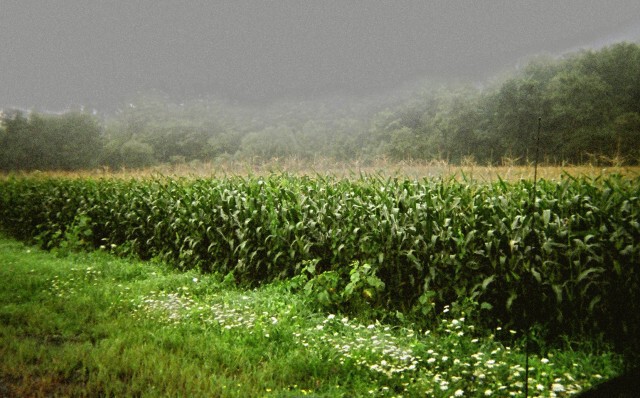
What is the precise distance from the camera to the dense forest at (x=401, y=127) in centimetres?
941

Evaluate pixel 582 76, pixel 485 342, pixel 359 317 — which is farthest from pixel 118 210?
pixel 582 76

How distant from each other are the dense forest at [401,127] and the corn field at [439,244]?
1082 mm

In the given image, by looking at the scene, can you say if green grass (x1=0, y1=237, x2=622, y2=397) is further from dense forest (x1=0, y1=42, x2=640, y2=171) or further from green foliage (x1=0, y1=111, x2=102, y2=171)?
green foliage (x1=0, y1=111, x2=102, y2=171)

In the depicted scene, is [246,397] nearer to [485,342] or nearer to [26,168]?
[485,342]

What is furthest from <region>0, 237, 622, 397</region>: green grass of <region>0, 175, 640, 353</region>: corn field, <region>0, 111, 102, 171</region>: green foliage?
<region>0, 111, 102, 171</region>: green foliage

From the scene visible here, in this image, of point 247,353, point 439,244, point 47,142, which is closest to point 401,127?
point 47,142

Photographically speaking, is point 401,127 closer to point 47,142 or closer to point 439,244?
point 47,142

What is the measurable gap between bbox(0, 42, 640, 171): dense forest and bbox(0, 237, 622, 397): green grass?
262 cm

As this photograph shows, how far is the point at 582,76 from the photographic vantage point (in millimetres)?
10328

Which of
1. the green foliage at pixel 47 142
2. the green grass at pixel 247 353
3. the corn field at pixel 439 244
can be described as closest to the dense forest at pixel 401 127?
the green foliage at pixel 47 142

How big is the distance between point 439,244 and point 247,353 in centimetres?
214

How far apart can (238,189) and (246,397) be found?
4240 millimetres

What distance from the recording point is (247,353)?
10.9ft

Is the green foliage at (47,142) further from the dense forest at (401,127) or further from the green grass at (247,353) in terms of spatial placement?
the green grass at (247,353)
